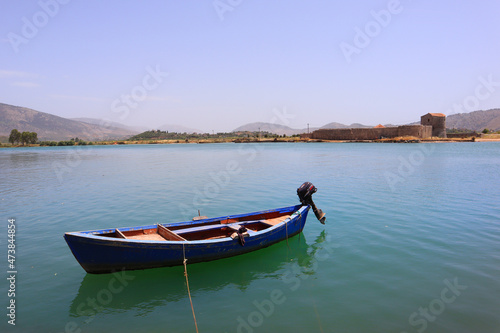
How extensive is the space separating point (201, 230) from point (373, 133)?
9135 cm

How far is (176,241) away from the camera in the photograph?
7.56 m

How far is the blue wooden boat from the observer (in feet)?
23.2

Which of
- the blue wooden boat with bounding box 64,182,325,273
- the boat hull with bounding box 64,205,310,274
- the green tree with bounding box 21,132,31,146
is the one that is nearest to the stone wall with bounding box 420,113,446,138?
the blue wooden boat with bounding box 64,182,325,273

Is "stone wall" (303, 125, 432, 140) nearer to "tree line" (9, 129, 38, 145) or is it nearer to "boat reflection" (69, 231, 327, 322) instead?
"boat reflection" (69, 231, 327, 322)

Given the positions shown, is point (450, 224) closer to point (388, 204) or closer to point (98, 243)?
point (388, 204)

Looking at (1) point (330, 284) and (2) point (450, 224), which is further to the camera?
(2) point (450, 224)

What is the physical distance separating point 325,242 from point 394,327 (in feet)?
14.9

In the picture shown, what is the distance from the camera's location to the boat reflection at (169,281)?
664cm

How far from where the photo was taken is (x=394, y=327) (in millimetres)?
5719

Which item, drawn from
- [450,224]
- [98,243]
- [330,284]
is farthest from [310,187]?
[98,243]

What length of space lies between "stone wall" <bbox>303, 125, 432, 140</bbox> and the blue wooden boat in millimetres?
83835

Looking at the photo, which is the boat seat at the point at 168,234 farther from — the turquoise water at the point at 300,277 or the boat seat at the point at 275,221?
the boat seat at the point at 275,221

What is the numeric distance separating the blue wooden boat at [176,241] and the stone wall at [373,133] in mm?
83835

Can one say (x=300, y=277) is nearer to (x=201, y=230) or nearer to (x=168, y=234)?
(x=201, y=230)
